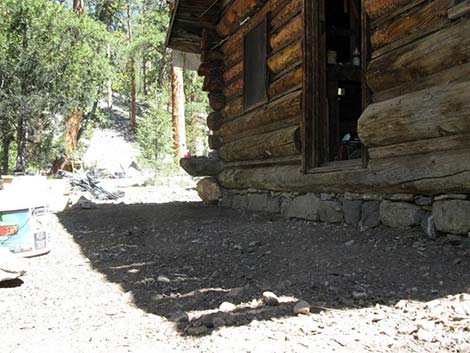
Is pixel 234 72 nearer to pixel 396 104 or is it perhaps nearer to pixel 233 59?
pixel 233 59

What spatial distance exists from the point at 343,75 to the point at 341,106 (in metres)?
1.55

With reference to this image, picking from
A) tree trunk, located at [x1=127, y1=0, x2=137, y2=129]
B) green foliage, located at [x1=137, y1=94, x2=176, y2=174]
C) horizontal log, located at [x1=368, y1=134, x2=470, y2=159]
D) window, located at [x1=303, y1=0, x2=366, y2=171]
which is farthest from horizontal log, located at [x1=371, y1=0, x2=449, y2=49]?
tree trunk, located at [x1=127, y1=0, x2=137, y2=129]

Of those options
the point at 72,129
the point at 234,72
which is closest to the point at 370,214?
the point at 234,72

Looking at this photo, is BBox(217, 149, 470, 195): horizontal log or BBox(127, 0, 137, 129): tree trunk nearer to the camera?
BBox(217, 149, 470, 195): horizontal log

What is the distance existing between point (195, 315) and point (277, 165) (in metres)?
4.29

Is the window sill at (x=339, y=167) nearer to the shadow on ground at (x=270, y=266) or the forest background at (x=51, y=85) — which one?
the shadow on ground at (x=270, y=266)

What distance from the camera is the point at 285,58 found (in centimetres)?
671

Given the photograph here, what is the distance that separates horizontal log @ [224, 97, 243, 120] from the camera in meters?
8.58

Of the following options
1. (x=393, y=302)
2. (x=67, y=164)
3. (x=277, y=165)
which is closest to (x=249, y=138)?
(x=277, y=165)

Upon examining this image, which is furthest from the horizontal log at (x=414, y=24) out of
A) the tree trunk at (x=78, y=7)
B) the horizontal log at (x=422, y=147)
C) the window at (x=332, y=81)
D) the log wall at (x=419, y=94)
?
the tree trunk at (x=78, y=7)

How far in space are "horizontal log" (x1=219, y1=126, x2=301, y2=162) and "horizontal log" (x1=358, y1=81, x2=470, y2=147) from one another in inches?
60.5

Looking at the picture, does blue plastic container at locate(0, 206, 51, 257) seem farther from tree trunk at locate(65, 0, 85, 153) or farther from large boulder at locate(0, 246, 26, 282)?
tree trunk at locate(65, 0, 85, 153)

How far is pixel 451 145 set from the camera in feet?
12.5

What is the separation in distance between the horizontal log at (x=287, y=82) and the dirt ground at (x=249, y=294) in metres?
2.06
